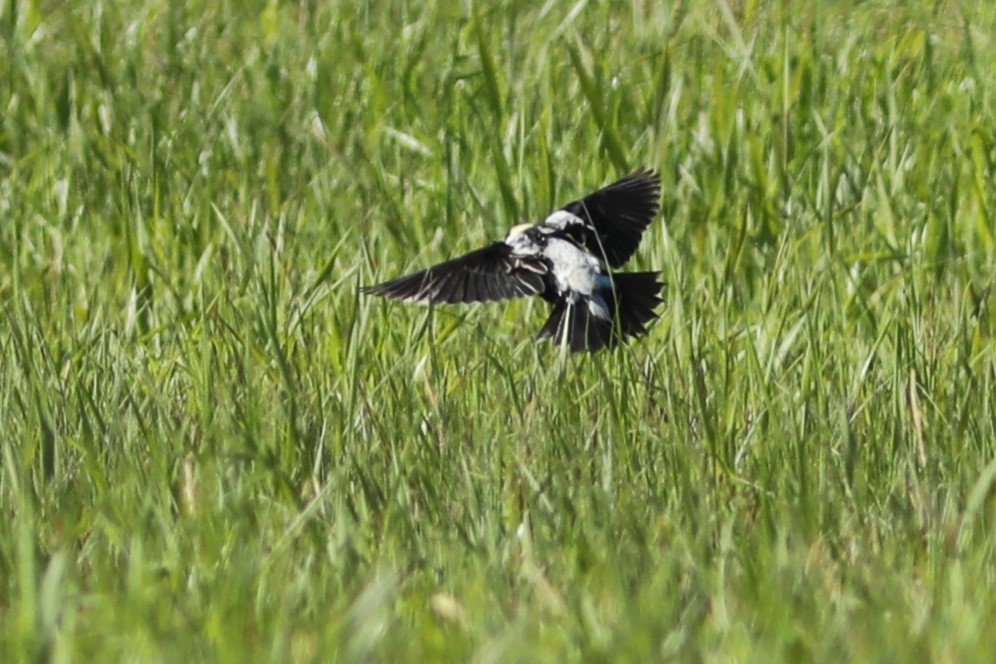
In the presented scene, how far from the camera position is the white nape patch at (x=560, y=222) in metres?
3.17

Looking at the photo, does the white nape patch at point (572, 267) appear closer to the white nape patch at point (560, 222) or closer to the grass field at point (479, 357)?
the white nape patch at point (560, 222)

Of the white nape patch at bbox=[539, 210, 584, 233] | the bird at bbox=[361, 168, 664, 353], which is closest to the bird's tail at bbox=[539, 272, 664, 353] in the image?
the bird at bbox=[361, 168, 664, 353]

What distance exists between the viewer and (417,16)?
19.2ft

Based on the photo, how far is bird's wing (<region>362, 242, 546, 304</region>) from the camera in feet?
9.63

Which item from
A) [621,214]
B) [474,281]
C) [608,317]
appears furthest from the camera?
[621,214]

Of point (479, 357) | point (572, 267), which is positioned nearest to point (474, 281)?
point (572, 267)

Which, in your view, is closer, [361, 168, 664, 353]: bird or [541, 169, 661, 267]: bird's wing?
[361, 168, 664, 353]: bird

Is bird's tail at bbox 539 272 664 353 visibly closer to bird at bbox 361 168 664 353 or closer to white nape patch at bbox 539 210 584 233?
bird at bbox 361 168 664 353

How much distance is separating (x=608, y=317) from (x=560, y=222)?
21 cm

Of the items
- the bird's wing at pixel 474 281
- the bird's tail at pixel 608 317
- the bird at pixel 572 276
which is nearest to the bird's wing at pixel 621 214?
the bird at pixel 572 276

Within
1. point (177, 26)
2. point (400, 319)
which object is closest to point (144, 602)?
point (400, 319)

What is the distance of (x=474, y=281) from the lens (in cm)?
297

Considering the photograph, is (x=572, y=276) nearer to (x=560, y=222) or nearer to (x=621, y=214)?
(x=560, y=222)

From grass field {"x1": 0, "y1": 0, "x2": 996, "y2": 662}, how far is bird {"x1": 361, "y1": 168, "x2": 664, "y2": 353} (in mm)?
83
